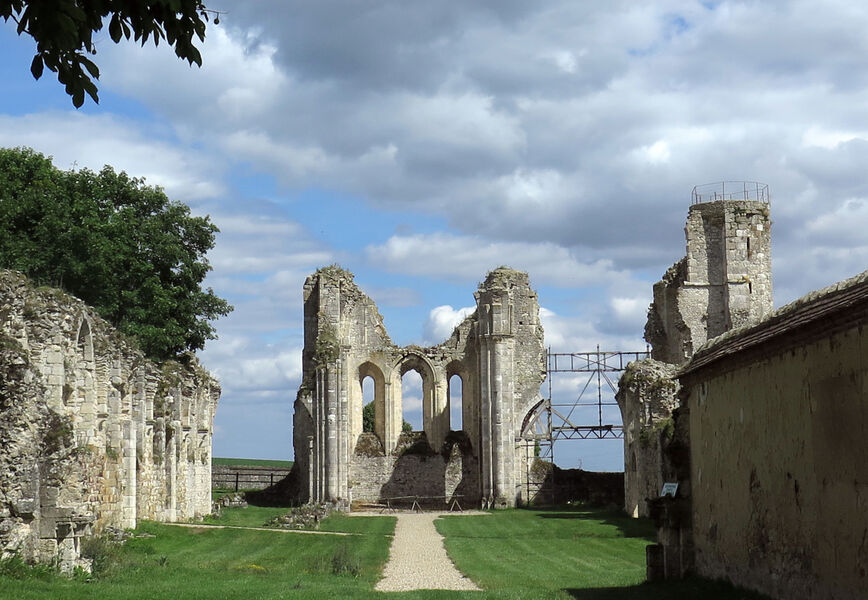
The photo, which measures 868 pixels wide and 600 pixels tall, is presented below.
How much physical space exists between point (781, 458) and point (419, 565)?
10.5 m

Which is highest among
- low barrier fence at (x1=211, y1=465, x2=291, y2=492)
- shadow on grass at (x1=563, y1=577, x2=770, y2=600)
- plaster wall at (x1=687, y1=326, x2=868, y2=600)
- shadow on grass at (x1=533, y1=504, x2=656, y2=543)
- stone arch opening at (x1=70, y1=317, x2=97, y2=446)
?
stone arch opening at (x1=70, y1=317, x2=97, y2=446)

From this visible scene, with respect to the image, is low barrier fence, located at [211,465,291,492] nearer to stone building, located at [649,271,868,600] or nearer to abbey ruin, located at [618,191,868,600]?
abbey ruin, located at [618,191,868,600]

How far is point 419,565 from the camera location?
22703mm

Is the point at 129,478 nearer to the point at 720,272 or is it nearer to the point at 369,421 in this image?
the point at 720,272

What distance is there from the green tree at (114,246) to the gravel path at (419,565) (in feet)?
37.8

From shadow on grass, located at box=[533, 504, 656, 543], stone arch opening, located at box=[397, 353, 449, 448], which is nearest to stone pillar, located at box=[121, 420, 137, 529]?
shadow on grass, located at box=[533, 504, 656, 543]

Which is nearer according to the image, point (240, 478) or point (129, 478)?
point (129, 478)

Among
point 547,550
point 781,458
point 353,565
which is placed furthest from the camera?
point 547,550

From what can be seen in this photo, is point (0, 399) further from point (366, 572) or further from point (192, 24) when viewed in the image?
point (192, 24)

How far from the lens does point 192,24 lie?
761 cm

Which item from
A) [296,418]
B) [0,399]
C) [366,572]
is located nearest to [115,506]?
[366,572]

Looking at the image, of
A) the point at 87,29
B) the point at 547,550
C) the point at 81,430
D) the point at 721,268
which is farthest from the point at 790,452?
the point at 721,268

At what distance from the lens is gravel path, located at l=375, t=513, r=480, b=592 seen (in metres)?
18.6

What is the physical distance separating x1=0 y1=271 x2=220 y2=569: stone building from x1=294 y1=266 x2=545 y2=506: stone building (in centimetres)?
645
